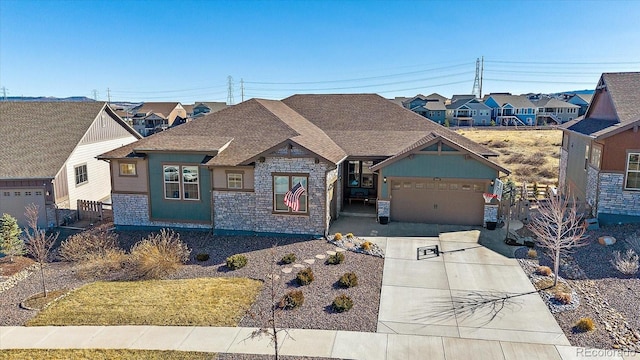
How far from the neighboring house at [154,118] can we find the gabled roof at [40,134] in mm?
46835

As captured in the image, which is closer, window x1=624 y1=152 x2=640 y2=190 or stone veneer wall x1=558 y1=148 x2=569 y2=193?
window x1=624 y1=152 x2=640 y2=190

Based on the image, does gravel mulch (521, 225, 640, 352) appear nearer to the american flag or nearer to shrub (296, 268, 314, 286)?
shrub (296, 268, 314, 286)

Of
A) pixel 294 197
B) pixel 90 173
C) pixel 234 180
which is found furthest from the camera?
pixel 90 173

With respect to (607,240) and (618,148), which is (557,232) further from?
(618,148)

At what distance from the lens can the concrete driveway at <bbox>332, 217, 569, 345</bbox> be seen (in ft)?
37.0

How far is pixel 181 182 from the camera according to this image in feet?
66.1

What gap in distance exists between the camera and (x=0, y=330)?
11.9 m

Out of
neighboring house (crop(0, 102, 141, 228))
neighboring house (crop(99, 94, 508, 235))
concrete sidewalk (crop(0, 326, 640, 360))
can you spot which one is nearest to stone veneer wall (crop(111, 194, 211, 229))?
neighboring house (crop(99, 94, 508, 235))

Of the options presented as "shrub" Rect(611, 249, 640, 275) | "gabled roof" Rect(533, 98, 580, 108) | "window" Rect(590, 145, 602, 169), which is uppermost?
"gabled roof" Rect(533, 98, 580, 108)

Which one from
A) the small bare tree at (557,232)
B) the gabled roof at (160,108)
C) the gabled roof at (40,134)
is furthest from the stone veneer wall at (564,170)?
the gabled roof at (160,108)

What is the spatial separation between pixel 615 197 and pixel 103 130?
29446mm

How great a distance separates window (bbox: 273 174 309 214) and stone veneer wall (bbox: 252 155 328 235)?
177 mm

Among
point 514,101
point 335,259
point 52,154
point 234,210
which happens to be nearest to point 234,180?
point 234,210

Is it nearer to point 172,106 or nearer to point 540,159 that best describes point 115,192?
point 540,159
